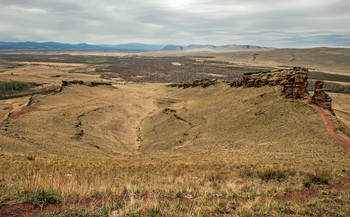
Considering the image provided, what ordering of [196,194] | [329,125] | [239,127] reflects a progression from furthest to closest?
[239,127], [329,125], [196,194]

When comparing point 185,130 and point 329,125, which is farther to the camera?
point 185,130

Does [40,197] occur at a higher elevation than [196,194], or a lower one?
higher

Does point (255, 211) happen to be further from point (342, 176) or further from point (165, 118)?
point (165, 118)

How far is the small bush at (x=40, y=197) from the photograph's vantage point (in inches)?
217

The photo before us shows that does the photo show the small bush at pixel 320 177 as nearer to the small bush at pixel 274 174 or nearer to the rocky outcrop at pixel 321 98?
the small bush at pixel 274 174

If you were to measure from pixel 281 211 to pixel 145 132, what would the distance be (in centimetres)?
3469

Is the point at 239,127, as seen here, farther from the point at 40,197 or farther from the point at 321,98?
the point at 40,197

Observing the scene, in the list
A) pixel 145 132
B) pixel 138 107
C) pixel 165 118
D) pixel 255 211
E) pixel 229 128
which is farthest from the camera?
pixel 138 107

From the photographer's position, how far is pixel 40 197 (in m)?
5.67

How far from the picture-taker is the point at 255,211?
616 centimetres

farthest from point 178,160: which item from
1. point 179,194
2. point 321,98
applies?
point 321,98

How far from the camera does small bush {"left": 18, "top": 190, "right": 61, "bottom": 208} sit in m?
5.51

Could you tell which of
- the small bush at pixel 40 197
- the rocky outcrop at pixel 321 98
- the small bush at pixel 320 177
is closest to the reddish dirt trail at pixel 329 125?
the rocky outcrop at pixel 321 98

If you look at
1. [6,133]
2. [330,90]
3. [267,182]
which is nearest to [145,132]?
[6,133]
